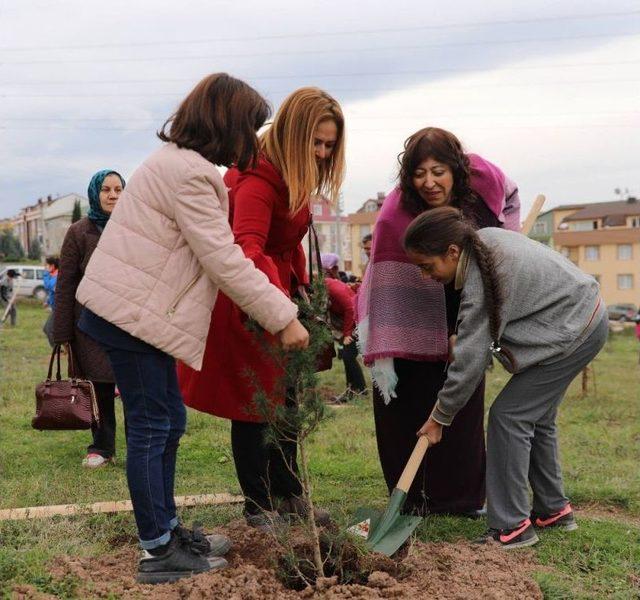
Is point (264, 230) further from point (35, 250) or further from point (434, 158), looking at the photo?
point (35, 250)

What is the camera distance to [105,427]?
5195mm

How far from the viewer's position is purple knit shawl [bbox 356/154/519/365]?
3723mm

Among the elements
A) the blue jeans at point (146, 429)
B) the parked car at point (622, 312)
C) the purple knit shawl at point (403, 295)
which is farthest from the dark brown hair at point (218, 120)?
the parked car at point (622, 312)

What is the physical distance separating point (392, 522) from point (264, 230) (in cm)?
130

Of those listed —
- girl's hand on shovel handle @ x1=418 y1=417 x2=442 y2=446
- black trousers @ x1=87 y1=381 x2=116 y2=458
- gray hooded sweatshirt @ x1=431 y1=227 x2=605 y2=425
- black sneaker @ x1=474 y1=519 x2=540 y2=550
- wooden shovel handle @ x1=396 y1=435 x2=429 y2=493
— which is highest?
gray hooded sweatshirt @ x1=431 y1=227 x2=605 y2=425

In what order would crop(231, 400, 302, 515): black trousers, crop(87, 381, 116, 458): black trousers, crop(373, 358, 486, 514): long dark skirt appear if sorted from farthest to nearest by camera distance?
1. crop(87, 381, 116, 458): black trousers
2. crop(373, 358, 486, 514): long dark skirt
3. crop(231, 400, 302, 515): black trousers

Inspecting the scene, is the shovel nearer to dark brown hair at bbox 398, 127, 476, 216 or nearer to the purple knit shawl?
the purple knit shawl

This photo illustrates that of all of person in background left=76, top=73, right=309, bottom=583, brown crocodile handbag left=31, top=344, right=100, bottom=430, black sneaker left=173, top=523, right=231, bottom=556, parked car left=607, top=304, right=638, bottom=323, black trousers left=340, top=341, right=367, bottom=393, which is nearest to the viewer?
person in background left=76, top=73, right=309, bottom=583

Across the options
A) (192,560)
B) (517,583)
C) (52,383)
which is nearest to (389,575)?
(517,583)

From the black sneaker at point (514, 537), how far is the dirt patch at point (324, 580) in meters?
0.11

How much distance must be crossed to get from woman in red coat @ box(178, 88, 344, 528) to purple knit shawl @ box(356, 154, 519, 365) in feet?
1.56

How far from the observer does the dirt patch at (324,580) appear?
2701 millimetres

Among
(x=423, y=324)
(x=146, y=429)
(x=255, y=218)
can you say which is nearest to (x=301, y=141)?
(x=255, y=218)

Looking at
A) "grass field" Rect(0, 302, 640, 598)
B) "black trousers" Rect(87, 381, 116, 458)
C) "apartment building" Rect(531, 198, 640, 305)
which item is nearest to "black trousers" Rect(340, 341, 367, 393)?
"grass field" Rect(0, 302, 640, 598)
